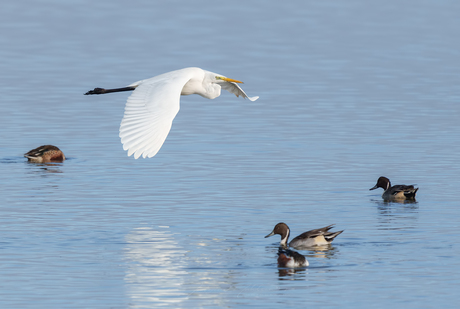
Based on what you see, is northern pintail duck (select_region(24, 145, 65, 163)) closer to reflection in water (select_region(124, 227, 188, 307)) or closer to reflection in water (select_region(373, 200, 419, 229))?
reflection in water (select_region(124, 227, 188, 307))

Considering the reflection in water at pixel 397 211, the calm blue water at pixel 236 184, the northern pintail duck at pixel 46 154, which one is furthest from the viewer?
the northern pintail duck at pixel 46 154

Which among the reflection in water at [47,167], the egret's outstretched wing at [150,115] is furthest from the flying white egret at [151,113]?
the reflection in water at [47,167]

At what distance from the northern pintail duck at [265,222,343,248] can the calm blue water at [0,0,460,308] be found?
0.23 m

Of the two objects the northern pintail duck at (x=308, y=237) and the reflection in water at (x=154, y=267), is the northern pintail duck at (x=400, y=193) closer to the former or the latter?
the northern pintail duck at (x=308, y=237)

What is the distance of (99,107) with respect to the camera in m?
33.0

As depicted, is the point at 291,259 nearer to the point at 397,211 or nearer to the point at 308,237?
the point at 308,237

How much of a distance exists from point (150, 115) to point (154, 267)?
6.44ft

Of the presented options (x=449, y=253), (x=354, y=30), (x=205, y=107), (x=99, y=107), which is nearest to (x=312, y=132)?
(x=205, y=107)

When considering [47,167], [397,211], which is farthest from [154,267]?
[47,167]

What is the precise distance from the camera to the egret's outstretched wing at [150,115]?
12.8 metres

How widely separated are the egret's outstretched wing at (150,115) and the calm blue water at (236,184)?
171 centimetres

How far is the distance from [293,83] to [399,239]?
23.5 metres

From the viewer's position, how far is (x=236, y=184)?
20141mm

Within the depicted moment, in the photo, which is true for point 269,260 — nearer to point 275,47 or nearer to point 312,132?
point 312,132
